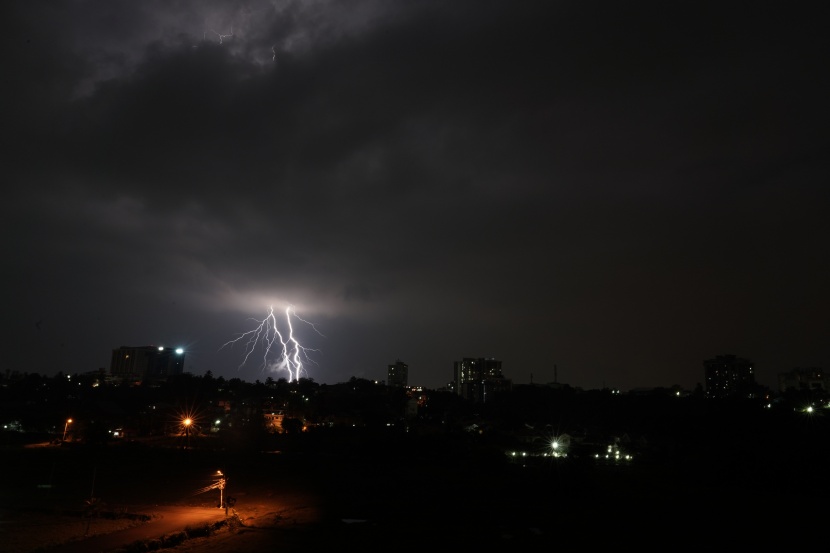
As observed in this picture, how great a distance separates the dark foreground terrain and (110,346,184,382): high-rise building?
144 m

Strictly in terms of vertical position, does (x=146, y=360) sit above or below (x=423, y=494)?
above

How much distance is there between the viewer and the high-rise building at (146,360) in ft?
603

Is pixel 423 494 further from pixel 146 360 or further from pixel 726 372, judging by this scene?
pixel 146 360

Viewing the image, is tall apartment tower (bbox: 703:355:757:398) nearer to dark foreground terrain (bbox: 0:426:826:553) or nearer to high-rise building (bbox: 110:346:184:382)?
dark foreground terrain (bbox: 0:426:826:553)

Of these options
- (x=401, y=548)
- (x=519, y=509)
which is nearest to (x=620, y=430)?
(x=519, y=509)

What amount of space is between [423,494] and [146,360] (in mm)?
176986

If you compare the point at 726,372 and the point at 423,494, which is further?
the point at 726,372

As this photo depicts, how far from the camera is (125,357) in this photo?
613ft

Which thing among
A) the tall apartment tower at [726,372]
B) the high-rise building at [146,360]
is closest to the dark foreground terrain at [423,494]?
the tall apartment tower at [726,372]

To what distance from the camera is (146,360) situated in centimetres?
18500

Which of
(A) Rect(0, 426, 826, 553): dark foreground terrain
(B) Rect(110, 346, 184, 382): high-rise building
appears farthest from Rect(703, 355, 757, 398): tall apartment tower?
(B) Rect(110, 346, 184, 382): high-rise building

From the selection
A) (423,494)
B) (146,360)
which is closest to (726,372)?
(423,494)

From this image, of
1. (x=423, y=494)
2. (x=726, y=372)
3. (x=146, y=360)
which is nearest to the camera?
(x=423, y=494)

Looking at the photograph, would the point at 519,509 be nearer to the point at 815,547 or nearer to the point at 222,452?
the point at 815,547
